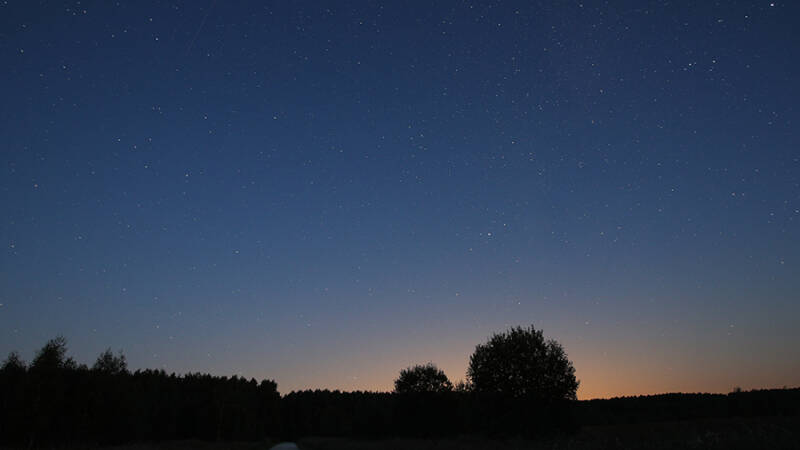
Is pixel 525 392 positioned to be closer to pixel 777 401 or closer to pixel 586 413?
pixel 586 413

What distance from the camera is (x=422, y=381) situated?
2114 inches

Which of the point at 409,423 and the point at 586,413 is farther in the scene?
the point at 586,413

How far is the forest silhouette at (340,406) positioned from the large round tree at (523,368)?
8 cm

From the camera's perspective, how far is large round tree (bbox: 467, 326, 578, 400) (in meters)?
37.8

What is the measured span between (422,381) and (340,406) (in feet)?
172

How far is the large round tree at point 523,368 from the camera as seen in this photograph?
37.8 metres

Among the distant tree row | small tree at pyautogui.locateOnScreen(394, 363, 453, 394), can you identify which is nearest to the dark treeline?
the distant tree row

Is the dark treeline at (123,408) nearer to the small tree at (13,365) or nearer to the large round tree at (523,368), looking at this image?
the small tree at (13,365)

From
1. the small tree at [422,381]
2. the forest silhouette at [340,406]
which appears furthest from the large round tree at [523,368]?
the small tree at [422,381]

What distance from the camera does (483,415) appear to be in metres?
38.0

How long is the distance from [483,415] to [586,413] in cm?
5006

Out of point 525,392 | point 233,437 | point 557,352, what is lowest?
point 233,437

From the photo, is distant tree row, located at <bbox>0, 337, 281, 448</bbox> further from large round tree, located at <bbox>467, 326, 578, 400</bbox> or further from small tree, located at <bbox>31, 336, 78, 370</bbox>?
large round tree, located at <bbox>467, 326, 578, 400</bbox>

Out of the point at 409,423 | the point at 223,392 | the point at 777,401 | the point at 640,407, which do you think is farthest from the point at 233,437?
the point at 777,401
